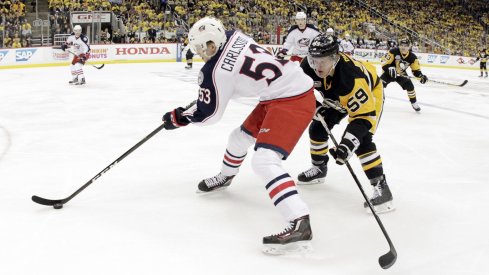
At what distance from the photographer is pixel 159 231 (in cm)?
278

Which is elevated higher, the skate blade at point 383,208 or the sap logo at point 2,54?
the skate blade at point 383,208

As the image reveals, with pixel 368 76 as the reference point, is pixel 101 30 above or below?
below

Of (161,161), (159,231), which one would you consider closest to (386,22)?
(161,161)

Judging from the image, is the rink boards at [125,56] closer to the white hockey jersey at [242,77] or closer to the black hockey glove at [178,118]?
the black hockey glove at [178,118]

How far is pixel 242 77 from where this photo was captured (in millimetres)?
2568

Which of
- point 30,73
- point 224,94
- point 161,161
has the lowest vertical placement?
point 30,73

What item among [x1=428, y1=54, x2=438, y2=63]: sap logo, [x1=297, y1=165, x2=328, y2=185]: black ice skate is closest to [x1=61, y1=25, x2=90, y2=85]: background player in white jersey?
[x1=297, y1=165, x2=328, y2=185]: black ice skate

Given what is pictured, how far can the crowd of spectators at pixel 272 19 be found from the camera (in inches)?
577

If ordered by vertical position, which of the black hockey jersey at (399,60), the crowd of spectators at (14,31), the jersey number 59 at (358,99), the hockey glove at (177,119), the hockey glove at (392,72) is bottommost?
the crowd of spectators at (14,31)

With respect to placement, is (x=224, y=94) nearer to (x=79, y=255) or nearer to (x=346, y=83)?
(x=346, y=83)

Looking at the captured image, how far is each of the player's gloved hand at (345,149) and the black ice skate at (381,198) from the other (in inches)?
20.5

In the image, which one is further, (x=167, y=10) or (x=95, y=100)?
(x=167, y=10)

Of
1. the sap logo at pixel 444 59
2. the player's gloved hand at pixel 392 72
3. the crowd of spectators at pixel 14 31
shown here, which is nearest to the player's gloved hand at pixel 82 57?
the crowd of spectators at pixel 14 31

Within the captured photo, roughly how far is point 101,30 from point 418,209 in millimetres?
14663
